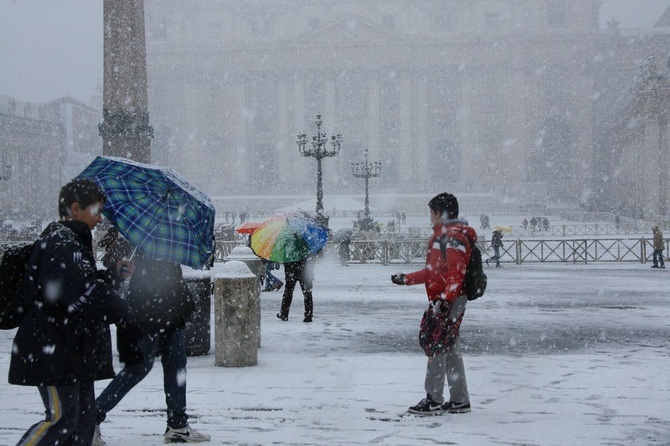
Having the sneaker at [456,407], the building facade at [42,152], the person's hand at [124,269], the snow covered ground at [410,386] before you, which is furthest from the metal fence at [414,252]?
the building facade at [42,152]

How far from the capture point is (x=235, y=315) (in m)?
7.76

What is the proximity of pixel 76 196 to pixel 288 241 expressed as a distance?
6381mm

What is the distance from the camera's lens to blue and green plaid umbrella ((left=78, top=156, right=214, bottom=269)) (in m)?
5.09

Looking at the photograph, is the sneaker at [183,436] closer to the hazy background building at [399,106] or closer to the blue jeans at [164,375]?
the blue jeans at [164,375]

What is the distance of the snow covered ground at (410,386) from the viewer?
5.54 m

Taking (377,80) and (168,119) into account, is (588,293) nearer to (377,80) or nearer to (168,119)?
(377,80)

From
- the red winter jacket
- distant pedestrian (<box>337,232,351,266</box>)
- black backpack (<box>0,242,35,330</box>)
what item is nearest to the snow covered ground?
the red winter jacket

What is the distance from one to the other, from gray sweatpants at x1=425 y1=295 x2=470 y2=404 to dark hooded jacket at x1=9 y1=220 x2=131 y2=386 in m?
2.73

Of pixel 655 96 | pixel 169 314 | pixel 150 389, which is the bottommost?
pixel 150 389

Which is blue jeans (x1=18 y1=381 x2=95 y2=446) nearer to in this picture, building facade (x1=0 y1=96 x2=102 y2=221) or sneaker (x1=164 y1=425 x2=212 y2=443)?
sneaker (x1=164 y1=425 x2=212 y2=443)

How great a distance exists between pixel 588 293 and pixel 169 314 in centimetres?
1187

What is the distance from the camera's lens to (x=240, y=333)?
25.8ft

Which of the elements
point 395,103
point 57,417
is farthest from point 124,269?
point 395,103

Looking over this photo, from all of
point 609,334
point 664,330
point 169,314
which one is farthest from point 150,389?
point 664,330
